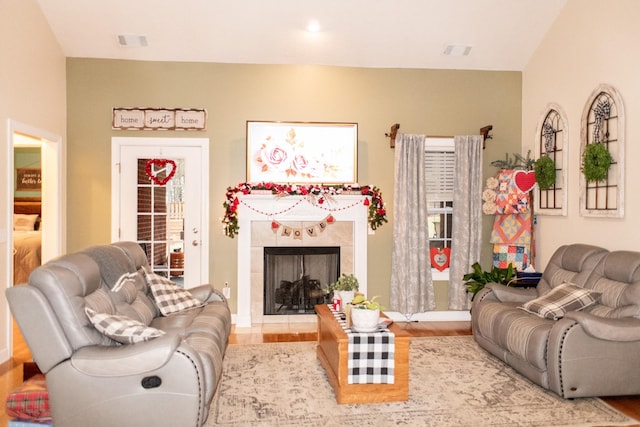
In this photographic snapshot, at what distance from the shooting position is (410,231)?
595 centimetres

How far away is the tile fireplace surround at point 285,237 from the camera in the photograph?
586 cm

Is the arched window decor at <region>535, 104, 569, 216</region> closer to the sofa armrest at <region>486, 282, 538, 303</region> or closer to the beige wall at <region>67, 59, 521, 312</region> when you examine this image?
the beige wall at <region>67, 59, 521, 312</region>

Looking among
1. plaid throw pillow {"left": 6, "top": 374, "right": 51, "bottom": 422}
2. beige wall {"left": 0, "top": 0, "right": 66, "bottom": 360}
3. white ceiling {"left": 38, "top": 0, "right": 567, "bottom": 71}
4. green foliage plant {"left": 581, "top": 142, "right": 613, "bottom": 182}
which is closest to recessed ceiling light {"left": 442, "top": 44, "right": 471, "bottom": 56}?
white ceiling {"left": 38, "top": 0, "right": 567, "bottom": 71}

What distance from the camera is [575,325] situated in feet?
11.7

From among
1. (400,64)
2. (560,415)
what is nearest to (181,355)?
(560,415)

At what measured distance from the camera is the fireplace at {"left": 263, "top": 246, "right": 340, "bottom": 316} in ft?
19.7

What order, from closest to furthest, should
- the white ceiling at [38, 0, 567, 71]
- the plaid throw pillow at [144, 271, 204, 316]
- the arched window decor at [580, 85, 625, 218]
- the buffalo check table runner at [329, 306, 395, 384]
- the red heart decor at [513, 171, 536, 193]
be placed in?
the buffalo check table runner at [329, 306, 395, 384]
the plaid throw pillow at [144, 271, 204, 316]
the arched window decor at [580, 85, 625, 218]
the white ceiling at [38, 0, 567, 71]
the red heart decor at [513, 171, 536, 193]

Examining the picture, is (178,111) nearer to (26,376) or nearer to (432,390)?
(26,376)

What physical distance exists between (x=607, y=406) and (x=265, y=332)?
3.19 metres

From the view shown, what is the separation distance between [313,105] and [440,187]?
1.74 meters

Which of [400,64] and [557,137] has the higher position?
[400,64]

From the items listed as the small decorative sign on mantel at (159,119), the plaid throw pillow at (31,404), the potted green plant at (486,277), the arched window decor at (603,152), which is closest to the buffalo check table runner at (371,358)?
the plaid throw pillow at (31,404)

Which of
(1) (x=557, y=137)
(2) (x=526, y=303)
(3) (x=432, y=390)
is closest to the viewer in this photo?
(3) (x=432, y=390)

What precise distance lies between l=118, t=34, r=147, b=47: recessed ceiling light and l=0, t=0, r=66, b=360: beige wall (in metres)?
0.67
